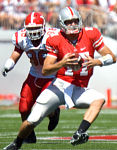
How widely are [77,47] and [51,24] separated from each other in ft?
31.2

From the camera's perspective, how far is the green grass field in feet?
21.1

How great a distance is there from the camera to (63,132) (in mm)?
8367

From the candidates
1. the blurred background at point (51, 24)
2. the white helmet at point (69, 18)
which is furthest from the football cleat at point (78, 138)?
the blurred background at point (51, 24)

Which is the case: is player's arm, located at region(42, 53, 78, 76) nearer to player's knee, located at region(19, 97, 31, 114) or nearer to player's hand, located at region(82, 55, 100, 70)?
player's hand, located at region(82, 55, 100, 70)

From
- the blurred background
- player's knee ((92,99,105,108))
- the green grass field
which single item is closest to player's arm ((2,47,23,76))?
the green grass field

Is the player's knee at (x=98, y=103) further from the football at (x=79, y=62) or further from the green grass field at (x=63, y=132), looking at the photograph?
the green grass field at (x=63, y=132)

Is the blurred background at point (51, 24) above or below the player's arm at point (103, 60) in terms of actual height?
below

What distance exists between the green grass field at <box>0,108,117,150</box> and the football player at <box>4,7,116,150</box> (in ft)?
2.04

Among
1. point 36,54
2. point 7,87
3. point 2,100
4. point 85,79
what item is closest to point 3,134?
point 36,54

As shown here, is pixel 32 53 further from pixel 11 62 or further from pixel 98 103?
pixel 98 103

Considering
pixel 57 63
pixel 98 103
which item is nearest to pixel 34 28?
pixel 57 63

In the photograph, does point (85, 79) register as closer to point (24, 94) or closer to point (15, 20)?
point (24, 94)

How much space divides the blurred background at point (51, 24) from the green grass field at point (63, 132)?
156 inches

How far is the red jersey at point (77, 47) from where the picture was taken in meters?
5.85
